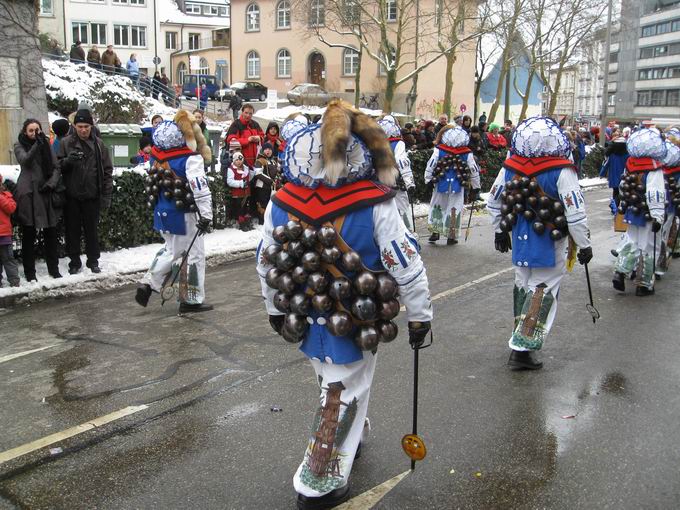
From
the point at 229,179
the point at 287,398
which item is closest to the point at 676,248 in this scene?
the point at 229,179

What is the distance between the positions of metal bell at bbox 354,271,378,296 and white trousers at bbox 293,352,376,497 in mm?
428

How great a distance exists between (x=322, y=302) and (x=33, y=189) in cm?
611

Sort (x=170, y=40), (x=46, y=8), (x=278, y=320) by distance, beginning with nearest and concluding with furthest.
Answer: (x=278, y=320) → (x=46, y=8) → (x=170, y=40)

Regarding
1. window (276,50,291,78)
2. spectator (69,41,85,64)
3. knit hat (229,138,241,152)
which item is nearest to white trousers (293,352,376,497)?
knit hat (229,138,241,152)

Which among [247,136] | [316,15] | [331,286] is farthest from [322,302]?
[316,15]

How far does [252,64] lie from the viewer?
186ft

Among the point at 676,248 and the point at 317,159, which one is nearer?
the point at 317,159

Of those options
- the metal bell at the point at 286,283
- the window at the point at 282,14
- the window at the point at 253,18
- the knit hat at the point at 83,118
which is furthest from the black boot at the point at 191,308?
the window at the point at 253,18

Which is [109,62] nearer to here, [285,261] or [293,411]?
[293,411]

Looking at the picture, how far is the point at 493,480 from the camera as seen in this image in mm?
4195

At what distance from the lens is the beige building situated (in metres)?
50.1

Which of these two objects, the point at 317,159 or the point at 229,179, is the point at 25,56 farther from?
the point at 317,159

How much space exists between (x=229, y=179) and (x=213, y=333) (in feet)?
18.8

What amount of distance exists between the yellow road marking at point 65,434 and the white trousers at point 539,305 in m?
3.13
